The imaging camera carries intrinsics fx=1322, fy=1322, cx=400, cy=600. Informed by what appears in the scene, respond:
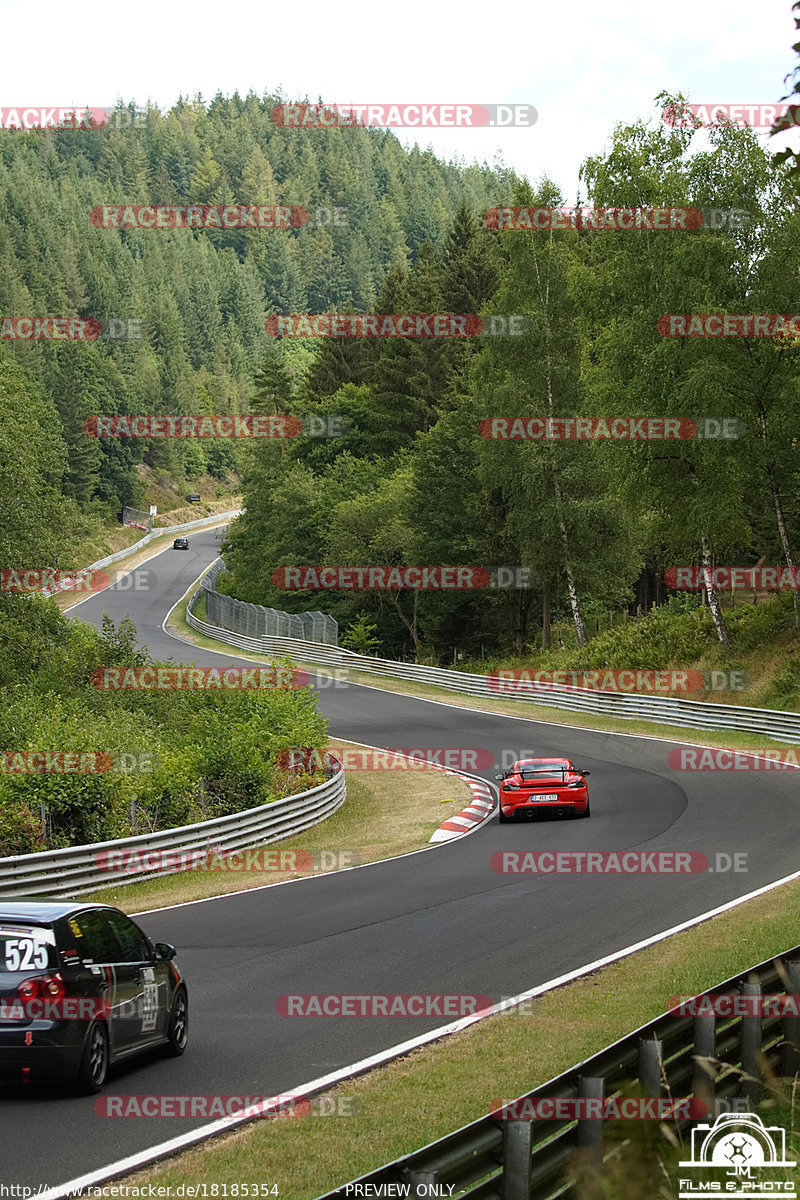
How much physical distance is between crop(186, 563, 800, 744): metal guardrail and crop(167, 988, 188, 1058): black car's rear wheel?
27332 millimetres

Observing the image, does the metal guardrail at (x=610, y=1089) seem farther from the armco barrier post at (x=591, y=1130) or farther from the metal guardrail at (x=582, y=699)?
the metal guardrail at (x=582, y=699)

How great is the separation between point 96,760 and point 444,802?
9.52 meters

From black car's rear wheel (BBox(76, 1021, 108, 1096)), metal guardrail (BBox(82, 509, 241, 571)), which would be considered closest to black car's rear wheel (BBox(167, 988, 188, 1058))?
black car's rear wheel (BBox(76, 1021, 108, 1096))

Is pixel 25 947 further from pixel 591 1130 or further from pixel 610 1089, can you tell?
pixel 591 1130

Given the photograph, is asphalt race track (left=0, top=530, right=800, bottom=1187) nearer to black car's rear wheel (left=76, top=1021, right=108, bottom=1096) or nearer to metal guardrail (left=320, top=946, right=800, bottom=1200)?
black car's rear wheel (left=76, top=1021, right=108, bottom=1096)

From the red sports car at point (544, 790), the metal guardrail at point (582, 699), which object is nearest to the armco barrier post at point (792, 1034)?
the red sports car at point (544, 790)

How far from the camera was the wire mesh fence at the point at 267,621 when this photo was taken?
64562 millimetres

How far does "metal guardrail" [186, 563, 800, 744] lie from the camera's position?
3681cm

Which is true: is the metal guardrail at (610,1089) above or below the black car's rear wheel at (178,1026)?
above

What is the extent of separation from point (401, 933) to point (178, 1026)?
16.2 feet

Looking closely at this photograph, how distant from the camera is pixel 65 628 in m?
39.7

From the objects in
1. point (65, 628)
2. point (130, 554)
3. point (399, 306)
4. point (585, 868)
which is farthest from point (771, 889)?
point (130, 554)

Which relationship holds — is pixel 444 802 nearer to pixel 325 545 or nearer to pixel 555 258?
pixel 555 258

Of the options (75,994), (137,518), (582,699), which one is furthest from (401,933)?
(137,518)
